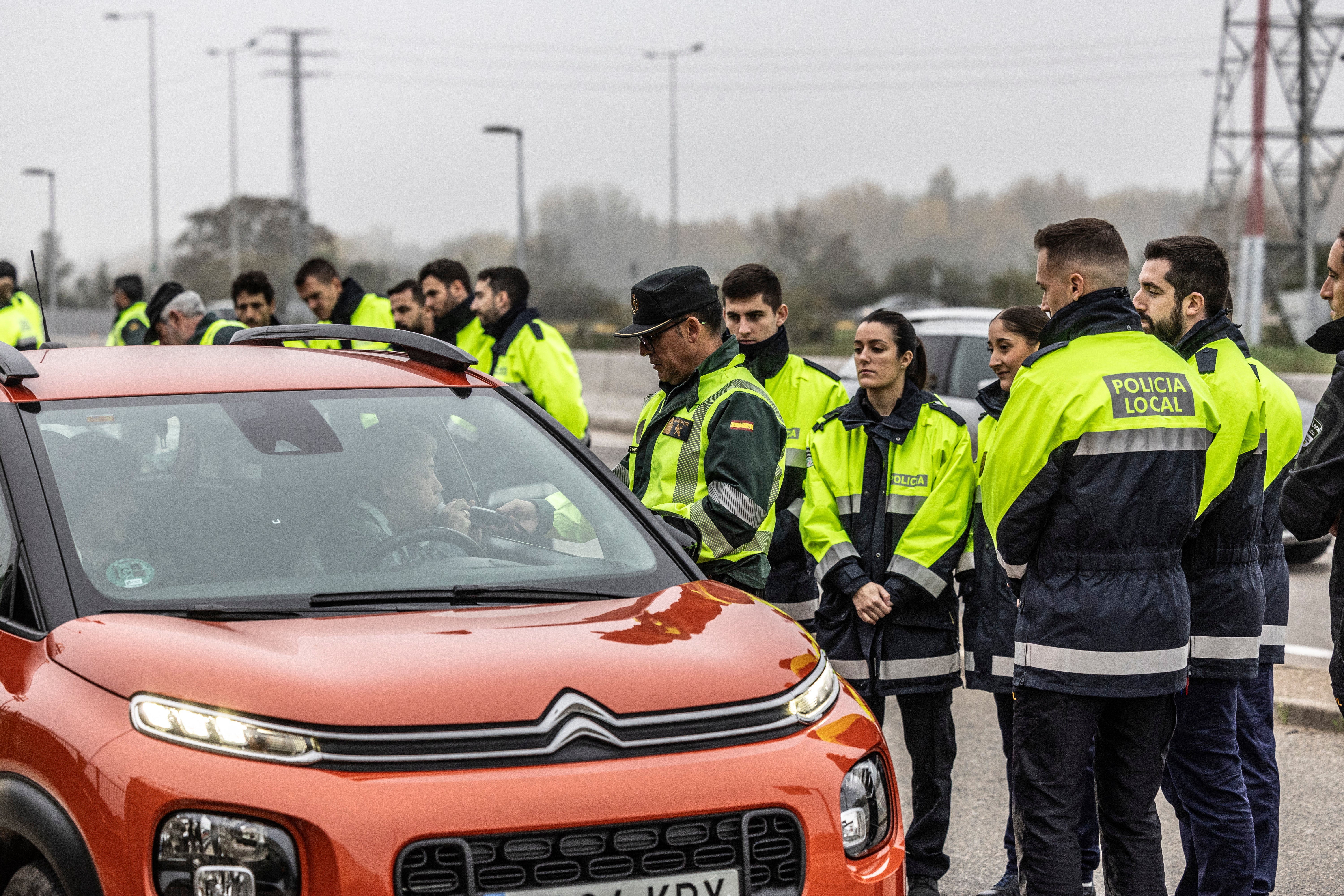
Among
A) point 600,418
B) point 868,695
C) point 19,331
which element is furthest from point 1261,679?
point 600,418

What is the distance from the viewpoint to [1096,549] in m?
3.52

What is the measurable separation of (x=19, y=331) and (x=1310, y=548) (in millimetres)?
10906

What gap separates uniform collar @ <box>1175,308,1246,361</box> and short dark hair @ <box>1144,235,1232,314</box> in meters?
0.04

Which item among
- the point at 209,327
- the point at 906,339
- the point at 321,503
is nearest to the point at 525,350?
the point at 209,327

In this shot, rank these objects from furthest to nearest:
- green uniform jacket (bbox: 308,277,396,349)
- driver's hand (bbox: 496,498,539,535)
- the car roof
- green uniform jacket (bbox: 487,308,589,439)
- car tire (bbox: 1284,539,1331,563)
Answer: car tire (bbox: 1284,539,1331,563) < green uniform jacket (bbox: 308,277,396,349) < green uniform jacket (bbox: 487,308,589,439) < driver's hand (bbox: 496,498,539,535) < the car roof

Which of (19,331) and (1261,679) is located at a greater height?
(19,331)

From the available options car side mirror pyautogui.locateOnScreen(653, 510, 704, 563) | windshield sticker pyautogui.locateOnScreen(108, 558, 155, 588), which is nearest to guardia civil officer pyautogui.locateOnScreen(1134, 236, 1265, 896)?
car side mirror pyautogui.locateOnScreen(653, 510, 704, 563)

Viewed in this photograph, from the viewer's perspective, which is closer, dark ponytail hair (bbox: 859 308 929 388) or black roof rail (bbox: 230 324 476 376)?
black roof rail (bbox: 230 324 476 376)

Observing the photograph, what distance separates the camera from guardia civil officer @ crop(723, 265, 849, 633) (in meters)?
5.16

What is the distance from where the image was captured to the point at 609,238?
369ft

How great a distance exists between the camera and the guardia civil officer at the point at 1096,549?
3.48 m

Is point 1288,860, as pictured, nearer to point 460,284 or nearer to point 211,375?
point 211,375

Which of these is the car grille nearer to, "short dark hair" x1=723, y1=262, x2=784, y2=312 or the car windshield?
the car windshield

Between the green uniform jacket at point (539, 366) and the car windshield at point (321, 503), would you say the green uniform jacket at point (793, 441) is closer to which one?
the car windshield at point (321, 503)
